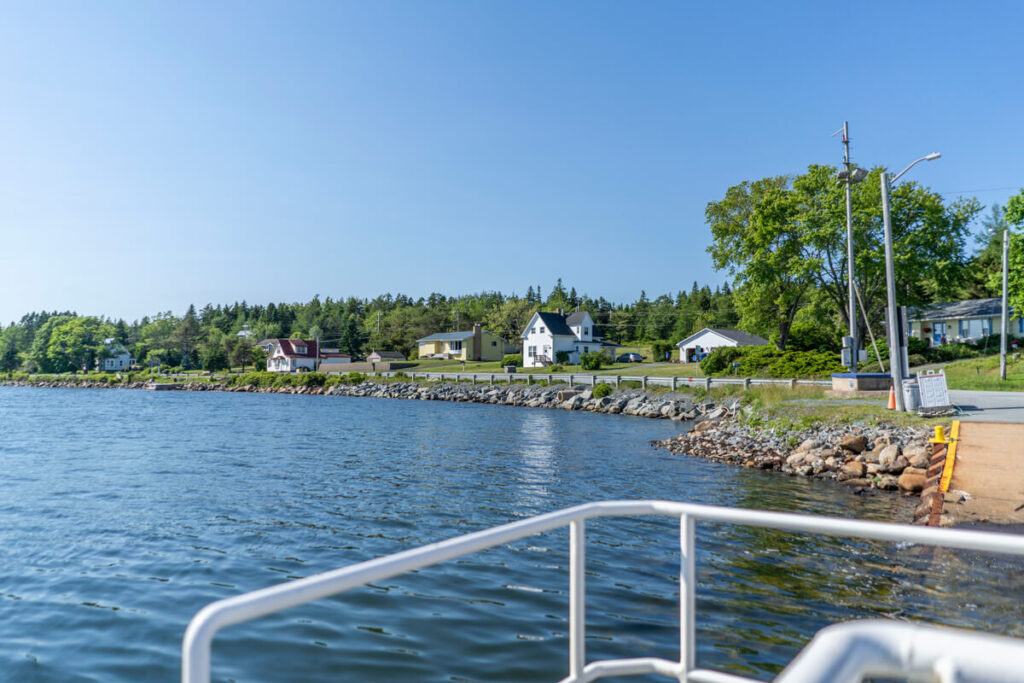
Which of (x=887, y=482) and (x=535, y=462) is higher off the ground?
(x=887, y=482)

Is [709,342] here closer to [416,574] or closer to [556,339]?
[556,339]

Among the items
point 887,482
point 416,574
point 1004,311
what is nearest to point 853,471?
point 887,482

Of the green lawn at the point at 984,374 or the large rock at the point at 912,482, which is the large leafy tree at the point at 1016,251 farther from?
the large rock at the point at 912,482

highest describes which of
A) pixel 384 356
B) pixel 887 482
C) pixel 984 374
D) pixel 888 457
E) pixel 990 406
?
pixel 384 356

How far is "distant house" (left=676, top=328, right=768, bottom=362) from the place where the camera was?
2714 inches

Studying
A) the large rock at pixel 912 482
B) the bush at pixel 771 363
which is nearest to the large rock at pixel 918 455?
the large rock at pixel 912 482

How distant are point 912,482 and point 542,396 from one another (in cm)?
3222

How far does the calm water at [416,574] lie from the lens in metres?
6.69

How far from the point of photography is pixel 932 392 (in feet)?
63.0

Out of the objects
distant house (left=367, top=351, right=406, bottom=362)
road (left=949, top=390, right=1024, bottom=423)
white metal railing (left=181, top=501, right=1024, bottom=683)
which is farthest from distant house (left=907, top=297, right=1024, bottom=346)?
distant house (left=367, top=351, right=406, bottom=362)

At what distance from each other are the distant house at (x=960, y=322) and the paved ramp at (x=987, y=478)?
41.4 m

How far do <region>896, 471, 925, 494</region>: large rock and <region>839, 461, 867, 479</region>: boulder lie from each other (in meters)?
1.23

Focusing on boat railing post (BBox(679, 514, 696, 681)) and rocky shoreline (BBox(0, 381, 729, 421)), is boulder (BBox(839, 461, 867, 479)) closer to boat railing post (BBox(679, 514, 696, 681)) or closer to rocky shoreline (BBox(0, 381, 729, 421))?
rocky shoreline (BBox(0, 381, 729, 421))

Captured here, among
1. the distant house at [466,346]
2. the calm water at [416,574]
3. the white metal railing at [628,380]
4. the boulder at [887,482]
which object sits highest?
the distant house at [466,346]
